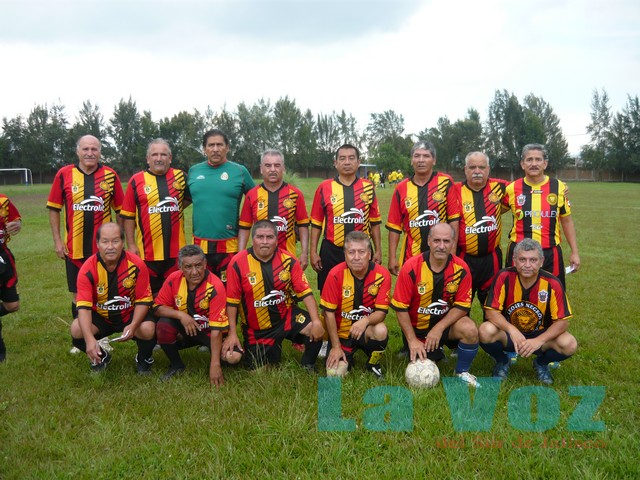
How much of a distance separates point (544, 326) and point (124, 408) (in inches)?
139

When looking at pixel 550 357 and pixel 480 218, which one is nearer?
pixel 550 357

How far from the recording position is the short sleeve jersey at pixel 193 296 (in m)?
4.43

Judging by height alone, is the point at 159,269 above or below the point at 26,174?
below

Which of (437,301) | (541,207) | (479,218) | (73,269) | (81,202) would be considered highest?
(81,202)

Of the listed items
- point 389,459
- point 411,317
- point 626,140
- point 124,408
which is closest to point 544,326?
point 411,317

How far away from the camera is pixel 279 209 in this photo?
4.93 metres

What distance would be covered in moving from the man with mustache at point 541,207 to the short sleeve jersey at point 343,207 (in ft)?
4.71

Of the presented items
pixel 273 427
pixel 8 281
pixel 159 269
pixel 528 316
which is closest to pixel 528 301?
pixel 528 316

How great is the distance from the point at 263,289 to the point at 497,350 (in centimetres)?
213

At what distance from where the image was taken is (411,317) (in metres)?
4.53

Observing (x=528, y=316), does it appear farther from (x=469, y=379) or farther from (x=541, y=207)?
(x=541, y=207)

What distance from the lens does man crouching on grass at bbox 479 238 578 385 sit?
4129mm

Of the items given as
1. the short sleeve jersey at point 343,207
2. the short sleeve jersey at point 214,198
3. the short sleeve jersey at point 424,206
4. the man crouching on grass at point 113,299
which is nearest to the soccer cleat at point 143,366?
the man crouching on grass at point 113,299

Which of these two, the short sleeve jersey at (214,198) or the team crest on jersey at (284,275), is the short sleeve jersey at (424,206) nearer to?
the team crest on jersey at (284,275)
